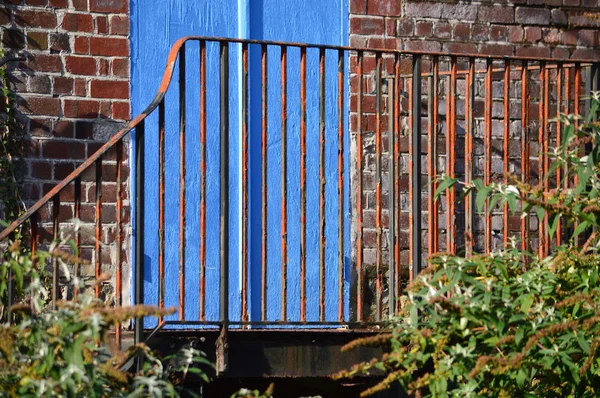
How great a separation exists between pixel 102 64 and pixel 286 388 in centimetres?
186

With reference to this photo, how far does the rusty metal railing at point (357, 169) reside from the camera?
4227mm

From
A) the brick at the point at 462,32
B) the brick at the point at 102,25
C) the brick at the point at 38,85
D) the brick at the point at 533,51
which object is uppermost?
the brick at the point at 462,32

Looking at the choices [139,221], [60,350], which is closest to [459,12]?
[139,221]

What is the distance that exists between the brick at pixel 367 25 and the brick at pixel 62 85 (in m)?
1.52

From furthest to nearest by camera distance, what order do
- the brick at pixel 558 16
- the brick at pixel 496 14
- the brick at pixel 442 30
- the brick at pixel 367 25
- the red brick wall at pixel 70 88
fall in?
1. the brick at pixel 558 16
2. the brick at pixel 496 14
3. the brick at pixel 442 30
4. the brick at pixel 367 25
5. the red brick wall at pixel 70 88

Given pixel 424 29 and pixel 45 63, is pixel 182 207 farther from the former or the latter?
pixel 424 29

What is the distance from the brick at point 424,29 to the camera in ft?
19.1

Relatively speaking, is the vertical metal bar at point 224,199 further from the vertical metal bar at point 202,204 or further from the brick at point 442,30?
the brick at point 442,30

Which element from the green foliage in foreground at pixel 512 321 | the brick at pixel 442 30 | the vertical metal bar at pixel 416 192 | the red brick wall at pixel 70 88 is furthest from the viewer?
the brick at pixel 442 30

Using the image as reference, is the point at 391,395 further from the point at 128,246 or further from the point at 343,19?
the point at 343,19

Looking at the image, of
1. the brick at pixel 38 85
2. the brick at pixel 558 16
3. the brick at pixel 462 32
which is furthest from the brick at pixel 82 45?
the brick at pixel 558 16

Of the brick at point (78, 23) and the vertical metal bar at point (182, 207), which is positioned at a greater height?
the brick at point (78, 23)

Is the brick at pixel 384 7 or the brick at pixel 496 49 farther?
the brick at pixel 496 49

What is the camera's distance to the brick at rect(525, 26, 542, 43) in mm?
6049
